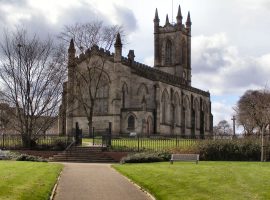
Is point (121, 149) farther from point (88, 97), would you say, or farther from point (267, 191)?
point (88, 97)

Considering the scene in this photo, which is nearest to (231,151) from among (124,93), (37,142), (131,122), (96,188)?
(37,142)

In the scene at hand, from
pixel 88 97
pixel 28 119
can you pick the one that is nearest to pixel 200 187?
pixel 28 119

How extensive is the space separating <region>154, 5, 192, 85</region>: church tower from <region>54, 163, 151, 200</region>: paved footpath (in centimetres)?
8468

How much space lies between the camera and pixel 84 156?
3994 centimetres

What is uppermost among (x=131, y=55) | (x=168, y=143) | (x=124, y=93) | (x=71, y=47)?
(x=131, y=55)

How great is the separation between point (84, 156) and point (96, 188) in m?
20.9

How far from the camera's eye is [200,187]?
1784 cm

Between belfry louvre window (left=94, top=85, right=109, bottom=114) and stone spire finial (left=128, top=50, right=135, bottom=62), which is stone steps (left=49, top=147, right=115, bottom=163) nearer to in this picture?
belfry louvre window (left=94, top=85, right=109, bottom=114)

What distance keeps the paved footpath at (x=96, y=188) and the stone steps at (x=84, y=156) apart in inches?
558

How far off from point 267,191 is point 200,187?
2.16 m

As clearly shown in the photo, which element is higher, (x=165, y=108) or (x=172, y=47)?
(x=172, y=47)

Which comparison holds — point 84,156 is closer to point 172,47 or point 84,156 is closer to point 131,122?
point 131,122

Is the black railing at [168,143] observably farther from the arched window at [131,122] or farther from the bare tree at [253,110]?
the arched window at [131,122]

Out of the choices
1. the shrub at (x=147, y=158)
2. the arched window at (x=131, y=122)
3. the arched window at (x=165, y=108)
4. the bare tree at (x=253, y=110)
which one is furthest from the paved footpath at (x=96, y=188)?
the arched window at (x=165, y=108)
